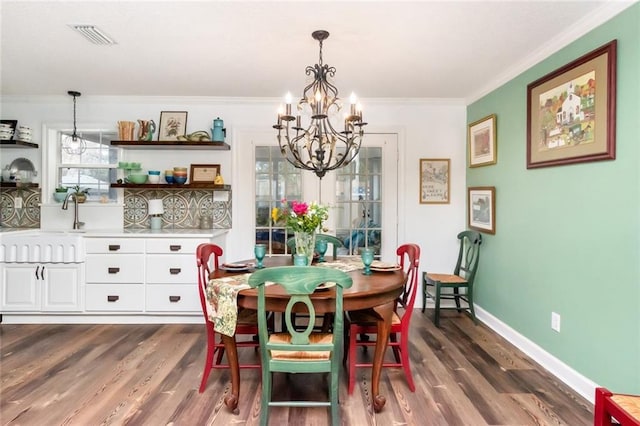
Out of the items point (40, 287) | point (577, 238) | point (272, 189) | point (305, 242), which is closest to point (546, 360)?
point (577, 238)

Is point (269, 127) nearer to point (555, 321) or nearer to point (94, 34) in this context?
point (94, 34)

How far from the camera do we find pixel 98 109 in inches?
163

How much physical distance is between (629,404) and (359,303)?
3.83 feet

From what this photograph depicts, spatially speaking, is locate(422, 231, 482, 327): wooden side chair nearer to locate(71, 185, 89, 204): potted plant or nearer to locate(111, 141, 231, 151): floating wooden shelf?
locate(111, 141, 231, 151): floating wooden shelf

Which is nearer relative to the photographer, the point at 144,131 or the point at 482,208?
the point at 482,208

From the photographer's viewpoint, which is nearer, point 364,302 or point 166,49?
point 364,302

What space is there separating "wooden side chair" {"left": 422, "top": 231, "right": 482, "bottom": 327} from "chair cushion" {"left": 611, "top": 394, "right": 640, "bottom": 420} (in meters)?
2.12

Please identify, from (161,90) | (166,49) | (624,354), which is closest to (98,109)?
(161,90)

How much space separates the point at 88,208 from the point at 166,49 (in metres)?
2.34

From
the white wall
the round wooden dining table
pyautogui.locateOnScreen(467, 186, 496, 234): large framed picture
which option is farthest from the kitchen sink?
pyautogui.locateOnScreen(467, 186, 496, 234): large framed picture

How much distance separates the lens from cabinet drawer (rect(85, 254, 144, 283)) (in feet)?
11.8

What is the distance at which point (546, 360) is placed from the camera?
270cm

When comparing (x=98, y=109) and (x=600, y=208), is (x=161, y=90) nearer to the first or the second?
(x=98, y=109)

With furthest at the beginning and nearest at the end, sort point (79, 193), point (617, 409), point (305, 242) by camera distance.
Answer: point (79, 193)
point (305, 242)
point (617, 409)
